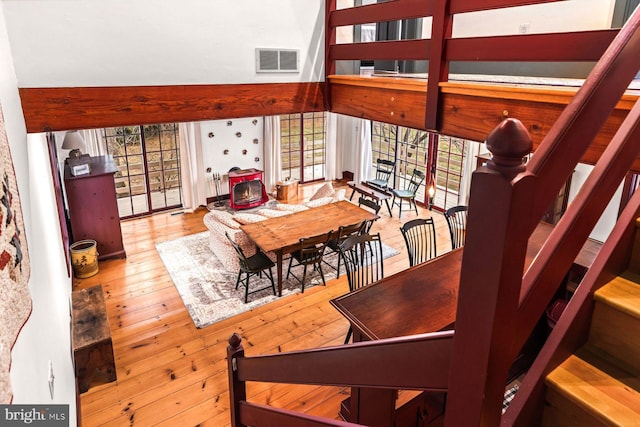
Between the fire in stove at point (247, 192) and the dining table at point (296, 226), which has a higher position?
the dining table at point (296, 226)

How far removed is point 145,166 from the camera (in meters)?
8.25

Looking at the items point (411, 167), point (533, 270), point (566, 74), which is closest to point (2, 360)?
point (533, 270)

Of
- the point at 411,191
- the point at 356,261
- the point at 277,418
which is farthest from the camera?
the point at 411,191

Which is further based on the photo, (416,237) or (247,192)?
(247,192)

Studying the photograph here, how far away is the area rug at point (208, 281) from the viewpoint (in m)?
5.09

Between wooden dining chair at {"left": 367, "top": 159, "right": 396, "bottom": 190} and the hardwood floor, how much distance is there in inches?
102

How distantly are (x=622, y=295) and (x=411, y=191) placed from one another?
24.1ft

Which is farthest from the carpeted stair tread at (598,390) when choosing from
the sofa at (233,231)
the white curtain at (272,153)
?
the white curtain at (272,153)

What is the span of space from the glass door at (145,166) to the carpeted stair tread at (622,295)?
7772 mm

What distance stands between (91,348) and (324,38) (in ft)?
11.2

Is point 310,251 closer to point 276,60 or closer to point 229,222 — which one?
point 229,222

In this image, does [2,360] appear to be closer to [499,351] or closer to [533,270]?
[499,351]

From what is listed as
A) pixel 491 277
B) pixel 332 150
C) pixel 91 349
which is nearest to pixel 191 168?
pixel 332 150

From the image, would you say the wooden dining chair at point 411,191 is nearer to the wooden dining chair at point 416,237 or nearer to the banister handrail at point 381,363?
the wooden dining chair at point 416,237
